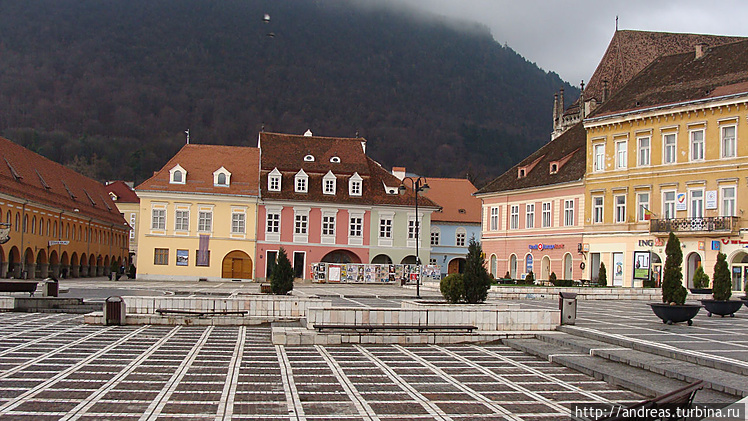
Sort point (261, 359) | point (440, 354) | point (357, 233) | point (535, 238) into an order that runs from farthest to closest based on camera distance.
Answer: point (357, 233) → point (535, 238) → point (440, 354) → point (261, 359)

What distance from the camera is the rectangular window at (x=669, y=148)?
45.5 metres

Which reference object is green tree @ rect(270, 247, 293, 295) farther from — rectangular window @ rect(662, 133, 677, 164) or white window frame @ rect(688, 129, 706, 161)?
rectangular window @ rect(662, 133, 677, 164)

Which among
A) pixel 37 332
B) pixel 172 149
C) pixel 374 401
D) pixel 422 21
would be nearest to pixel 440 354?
pixel 374 401

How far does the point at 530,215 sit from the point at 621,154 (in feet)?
32.7

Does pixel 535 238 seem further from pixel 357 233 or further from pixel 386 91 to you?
pixel 386 91

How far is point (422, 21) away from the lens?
19762 centimetres

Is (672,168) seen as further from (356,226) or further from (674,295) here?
(356,226)

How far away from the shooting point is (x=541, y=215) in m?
55.8

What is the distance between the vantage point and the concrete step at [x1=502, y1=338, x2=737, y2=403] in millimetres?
11602

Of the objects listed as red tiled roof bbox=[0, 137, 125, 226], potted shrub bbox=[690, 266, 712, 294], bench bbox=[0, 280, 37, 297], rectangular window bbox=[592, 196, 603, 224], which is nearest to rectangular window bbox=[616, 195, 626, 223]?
rectangular window bbox=[592, 196, 603, 224]

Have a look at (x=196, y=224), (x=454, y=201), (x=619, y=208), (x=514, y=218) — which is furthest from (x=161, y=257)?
(x=619, y=208)

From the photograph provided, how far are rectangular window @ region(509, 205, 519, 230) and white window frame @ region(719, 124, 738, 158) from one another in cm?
1807

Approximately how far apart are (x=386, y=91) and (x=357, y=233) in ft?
351

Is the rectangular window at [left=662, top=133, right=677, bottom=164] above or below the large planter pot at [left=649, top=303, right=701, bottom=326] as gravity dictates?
above
